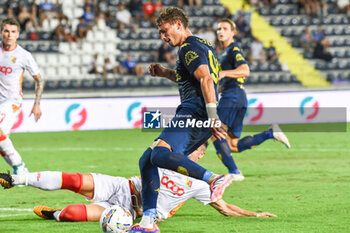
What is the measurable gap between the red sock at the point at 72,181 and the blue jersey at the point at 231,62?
3.94 m

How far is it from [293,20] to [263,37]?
1.48 metres

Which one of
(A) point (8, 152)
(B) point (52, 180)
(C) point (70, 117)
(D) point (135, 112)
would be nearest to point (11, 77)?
(A) point (8, 152)

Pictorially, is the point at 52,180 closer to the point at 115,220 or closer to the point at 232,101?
the point at 115,220

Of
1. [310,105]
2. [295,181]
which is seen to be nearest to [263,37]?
[310,105]

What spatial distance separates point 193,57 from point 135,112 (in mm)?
12509

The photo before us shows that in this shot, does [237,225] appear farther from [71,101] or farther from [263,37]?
[263,37]

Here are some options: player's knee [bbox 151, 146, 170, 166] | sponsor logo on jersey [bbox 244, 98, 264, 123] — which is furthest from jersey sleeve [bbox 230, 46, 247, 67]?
sponsor logo on jersey [bbox 244, 98, 264, 123]

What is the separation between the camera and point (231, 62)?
9.97 m

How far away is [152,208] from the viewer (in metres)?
6.15

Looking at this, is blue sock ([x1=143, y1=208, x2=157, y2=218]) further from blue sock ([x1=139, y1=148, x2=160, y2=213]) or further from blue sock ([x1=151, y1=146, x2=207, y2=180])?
blue sock ([x1=151, y1=146, x2=207, y2=180])

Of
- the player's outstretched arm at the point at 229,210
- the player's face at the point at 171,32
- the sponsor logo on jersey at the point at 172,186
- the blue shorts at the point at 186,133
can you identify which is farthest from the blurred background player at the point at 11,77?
the blue shorts at the point at 186,133

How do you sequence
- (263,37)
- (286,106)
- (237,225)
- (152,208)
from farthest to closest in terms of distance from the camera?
(263,37) < (286,106) < (237,225) < (152,208)

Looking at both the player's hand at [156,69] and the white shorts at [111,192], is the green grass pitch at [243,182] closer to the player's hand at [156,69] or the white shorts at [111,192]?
the white shorts at [111,192]

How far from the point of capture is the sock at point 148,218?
19.9 ft
